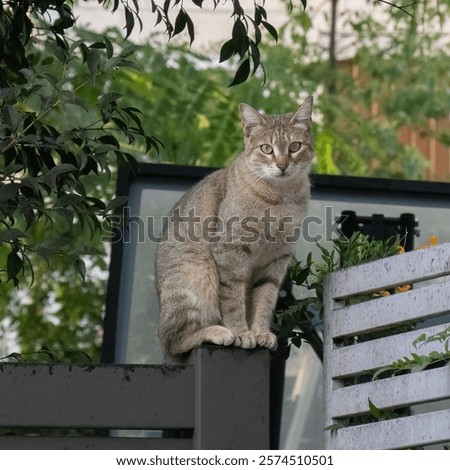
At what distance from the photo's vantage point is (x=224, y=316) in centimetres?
478

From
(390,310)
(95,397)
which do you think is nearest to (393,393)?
(390,310)

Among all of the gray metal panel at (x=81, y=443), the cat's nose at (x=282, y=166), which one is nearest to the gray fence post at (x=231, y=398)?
the gray metal panel at (x=81, y=443)

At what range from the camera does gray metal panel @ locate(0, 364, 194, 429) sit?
11.8 feet

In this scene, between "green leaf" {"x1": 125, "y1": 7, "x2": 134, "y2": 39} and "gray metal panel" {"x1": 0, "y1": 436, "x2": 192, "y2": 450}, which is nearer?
"gray metal panel" {"x1": 0, "y1": 436, "x2": 192, "y2": 450}

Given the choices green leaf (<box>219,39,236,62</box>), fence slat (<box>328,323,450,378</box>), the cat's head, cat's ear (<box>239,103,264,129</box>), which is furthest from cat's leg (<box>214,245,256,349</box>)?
green leaf (<box>219,39,236,62</box>)

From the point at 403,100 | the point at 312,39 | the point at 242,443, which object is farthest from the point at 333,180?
the point at 312,39

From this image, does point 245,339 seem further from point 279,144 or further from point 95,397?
point 279,144

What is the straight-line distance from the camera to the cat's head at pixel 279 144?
16.9 ft

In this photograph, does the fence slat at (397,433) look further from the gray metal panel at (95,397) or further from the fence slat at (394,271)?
the gray metal panel at (95,397)

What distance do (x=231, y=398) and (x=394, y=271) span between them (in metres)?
0.73

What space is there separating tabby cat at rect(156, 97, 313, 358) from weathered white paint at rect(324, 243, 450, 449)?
0.53 m

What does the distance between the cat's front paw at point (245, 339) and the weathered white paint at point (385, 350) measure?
0.36m

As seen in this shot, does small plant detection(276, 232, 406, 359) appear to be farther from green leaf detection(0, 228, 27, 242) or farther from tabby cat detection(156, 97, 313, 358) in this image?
green leaf detection(0, 228, 27, 242)

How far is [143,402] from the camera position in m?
3.67
